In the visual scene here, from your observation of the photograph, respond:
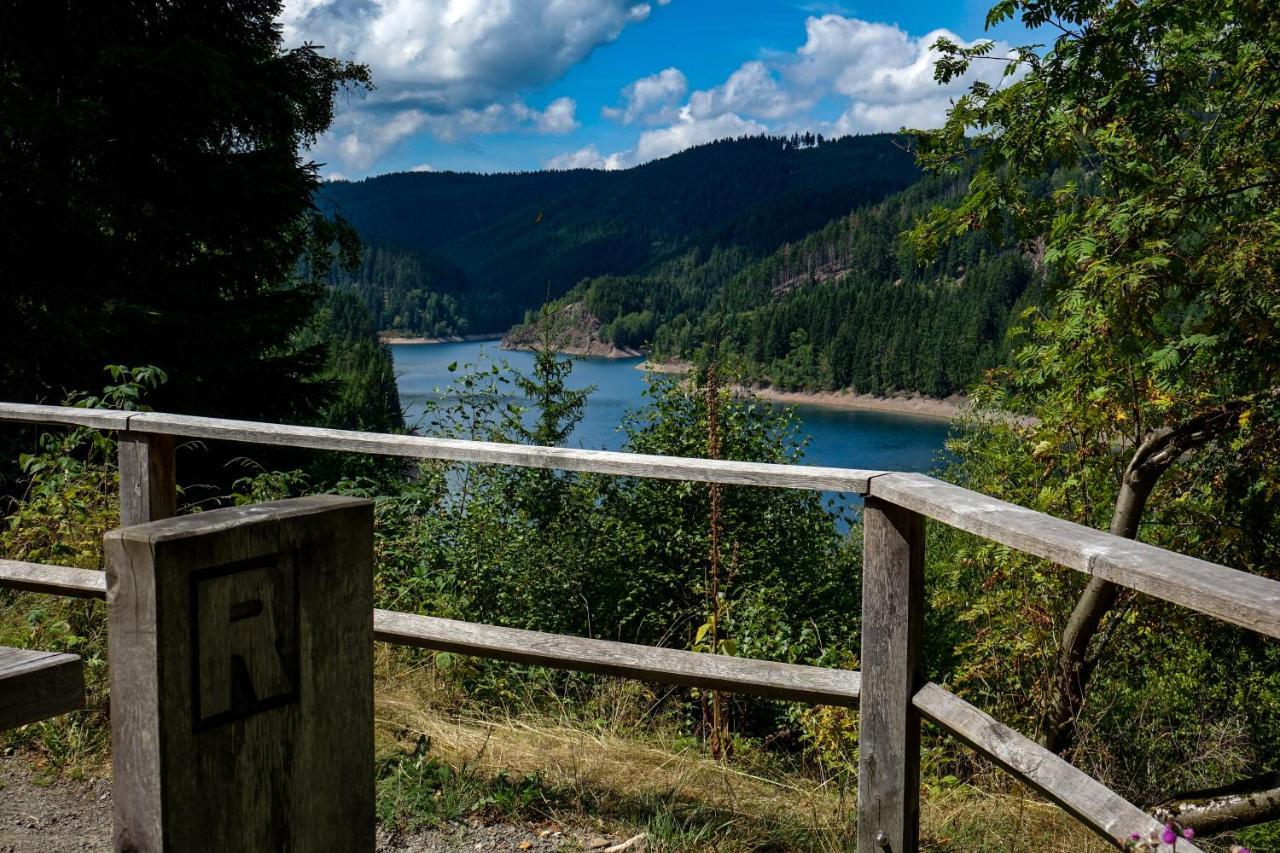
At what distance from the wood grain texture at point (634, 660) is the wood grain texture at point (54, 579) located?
3.24 feet

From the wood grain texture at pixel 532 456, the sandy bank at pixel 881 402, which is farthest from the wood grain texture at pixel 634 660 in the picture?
the sandy bank at pixel 881 402

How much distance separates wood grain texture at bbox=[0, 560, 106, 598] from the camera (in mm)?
3129

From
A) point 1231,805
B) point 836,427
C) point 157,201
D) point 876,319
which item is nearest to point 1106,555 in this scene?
point 1231,805

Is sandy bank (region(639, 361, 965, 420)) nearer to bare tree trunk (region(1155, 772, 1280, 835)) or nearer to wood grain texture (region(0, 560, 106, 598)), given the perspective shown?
bare tree trunk (region(1155, 772, 1280, 835))

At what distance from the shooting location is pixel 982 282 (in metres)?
80.5

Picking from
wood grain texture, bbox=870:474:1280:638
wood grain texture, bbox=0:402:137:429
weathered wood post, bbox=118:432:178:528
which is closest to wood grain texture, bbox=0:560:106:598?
weathered wood post, bbox=118:432:178:528

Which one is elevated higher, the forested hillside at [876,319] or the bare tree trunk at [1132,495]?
the forested hillside at [876,319]

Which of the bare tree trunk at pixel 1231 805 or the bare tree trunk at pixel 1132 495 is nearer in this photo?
the bare tree trunk at pixel 1231 805

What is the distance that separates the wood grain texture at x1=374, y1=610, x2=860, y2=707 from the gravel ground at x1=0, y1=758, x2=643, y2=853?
1.61ft

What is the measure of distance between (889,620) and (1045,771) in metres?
0.41

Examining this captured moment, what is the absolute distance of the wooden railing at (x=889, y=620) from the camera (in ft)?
4.89

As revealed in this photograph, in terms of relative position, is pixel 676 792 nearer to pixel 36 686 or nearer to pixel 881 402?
pixel 36 686

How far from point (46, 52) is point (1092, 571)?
37.2 feet

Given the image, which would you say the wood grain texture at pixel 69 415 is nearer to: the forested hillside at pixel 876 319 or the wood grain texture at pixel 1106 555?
the wood grain texture at pixel 1106 555
